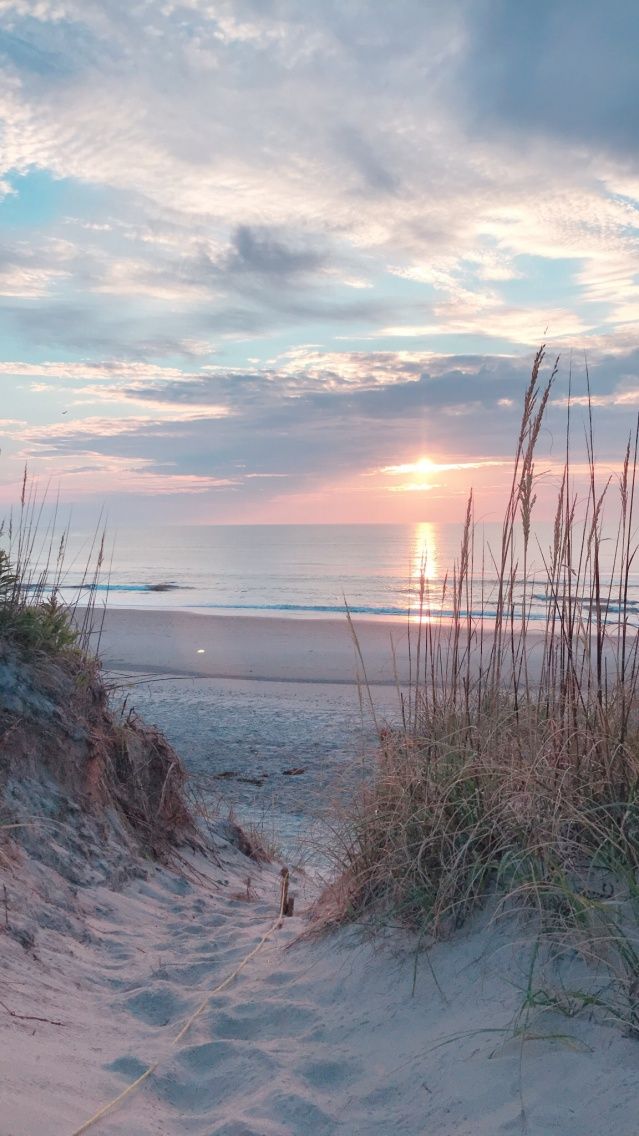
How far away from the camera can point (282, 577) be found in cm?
3825

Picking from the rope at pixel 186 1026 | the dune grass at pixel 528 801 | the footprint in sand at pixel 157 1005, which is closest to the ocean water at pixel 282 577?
the dune grass at pixel 528 801

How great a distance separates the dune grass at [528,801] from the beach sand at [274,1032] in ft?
0.43

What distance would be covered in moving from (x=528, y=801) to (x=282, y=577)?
35202mm

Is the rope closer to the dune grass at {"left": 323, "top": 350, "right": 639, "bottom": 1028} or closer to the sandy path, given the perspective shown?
the sandy path

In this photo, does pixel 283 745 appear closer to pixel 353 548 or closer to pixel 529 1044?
pixel 529 1044

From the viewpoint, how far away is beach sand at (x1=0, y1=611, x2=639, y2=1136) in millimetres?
2361

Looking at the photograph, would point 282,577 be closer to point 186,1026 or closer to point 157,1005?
point 157,1005

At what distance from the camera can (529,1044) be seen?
2506 millimetres

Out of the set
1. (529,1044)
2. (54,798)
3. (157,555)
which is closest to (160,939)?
(54,798)

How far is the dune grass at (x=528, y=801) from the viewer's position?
2816mm

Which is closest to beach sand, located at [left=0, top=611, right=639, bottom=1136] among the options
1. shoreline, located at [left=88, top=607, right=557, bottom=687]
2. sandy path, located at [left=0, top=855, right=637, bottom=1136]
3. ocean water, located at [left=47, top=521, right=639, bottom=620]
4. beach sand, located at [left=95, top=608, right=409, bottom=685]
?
sandy path, located at [left=0, top=855, right=637, bottom=1136]

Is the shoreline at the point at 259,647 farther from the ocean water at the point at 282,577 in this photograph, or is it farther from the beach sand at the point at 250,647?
the ocean water at the point at 282,577

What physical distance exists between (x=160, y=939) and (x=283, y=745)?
5.36 meters

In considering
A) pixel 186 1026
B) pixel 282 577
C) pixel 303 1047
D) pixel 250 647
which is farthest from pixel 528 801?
pixel 282 577
